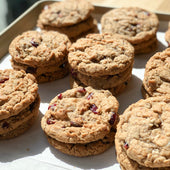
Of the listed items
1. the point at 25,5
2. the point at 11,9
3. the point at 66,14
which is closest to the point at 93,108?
the point at 66,14

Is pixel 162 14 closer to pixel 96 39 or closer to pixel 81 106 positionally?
pixel 96 39

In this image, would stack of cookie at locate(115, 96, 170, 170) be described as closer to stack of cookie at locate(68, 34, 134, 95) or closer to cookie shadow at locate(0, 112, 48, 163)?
stack of cookie at locate(68, 34, 134, 95)

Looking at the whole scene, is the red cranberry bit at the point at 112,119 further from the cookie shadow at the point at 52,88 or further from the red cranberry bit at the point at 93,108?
the cookie shadow at the point at 52,88

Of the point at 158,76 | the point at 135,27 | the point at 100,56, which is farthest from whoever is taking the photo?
the point at 135,27

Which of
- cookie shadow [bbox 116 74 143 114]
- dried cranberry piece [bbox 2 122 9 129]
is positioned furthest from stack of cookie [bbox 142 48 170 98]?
dried cranberry piece [bbox 2 122 9 129]

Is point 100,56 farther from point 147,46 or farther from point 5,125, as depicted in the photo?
point 5,125

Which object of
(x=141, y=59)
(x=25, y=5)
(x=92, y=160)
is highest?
(x=25, y=5)
